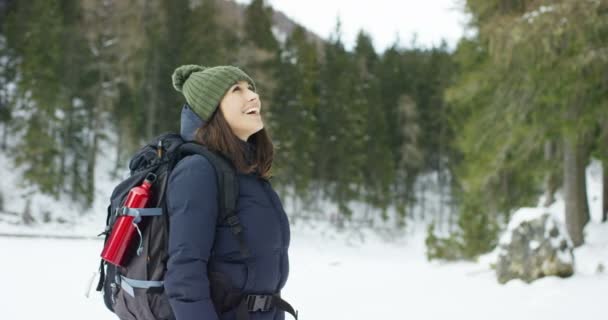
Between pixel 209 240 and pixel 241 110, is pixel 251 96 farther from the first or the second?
pixel 209 240

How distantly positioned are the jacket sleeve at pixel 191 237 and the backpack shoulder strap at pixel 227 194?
0.03 m

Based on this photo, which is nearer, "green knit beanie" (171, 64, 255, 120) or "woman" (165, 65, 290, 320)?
"woman" (165, 65, 290, 320)

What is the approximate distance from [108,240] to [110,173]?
27.4m

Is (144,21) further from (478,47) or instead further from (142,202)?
(142,202)

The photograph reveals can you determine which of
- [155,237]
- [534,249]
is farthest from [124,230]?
[534,249]

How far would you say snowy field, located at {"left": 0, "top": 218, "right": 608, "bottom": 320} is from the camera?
6.92m

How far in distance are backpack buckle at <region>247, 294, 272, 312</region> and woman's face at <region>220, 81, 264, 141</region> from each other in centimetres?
63

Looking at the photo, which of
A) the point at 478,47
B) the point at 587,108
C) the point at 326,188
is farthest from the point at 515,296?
the point at 326,188

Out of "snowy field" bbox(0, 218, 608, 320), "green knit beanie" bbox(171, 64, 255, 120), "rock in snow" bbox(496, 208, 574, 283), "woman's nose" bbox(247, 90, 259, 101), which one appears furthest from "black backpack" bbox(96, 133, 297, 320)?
"rock in snow" bbox(496, 208, 574, 283)

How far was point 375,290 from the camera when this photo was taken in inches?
377

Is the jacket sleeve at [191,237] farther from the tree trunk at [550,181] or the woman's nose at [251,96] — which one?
the tree trunk at [550,181]

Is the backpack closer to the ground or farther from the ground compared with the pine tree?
closer to the ground

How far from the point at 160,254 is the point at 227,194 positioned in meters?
0.32

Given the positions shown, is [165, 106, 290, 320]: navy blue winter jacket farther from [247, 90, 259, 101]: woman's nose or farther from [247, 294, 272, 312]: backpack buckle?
[247, 90, 259, 101]: woman's nose
